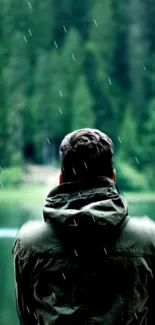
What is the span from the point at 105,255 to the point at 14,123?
10727 mm

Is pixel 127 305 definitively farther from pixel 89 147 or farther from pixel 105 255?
pixel 89 147

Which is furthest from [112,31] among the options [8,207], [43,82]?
[8,207]

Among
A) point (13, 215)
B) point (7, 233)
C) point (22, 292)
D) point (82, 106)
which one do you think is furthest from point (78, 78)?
point (22, 292)

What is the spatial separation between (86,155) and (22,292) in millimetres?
174

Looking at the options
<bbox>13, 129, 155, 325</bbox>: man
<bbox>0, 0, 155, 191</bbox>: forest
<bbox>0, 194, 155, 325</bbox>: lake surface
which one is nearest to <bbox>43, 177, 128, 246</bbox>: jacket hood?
<bbox>13, 129, 155, 325</bbox>: man

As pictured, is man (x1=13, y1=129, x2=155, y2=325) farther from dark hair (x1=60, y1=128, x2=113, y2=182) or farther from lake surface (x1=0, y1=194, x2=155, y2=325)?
lake surface (x1=0, y1=194, x2=155, y2=325)

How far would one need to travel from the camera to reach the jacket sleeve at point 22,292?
2.12 ft

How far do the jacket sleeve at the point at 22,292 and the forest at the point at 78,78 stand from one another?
9.23 metres

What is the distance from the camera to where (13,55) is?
40.9 feet

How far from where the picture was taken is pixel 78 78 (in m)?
12.0

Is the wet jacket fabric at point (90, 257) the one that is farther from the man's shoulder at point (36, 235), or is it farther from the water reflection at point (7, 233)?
the water reflection at point (7, 233)

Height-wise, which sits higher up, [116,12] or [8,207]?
[116,12]

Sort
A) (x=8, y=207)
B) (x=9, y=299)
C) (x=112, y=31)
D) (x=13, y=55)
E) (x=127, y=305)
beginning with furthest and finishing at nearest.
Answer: (x=13, y=55) → (x=112, y=31) → (x=8, y=207) → (x=9, y=299) → (x=127, y=305)

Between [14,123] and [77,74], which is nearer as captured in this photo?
[14,123]
